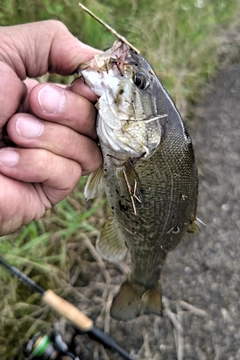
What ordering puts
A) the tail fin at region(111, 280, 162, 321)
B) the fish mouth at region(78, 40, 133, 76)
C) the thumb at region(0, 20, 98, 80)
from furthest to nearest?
the tail fin at region(111, 280, 162, 321)
the thumb at region(0, 20, 98, 80)
the fish mouth at region(78, 40, 133, 76)

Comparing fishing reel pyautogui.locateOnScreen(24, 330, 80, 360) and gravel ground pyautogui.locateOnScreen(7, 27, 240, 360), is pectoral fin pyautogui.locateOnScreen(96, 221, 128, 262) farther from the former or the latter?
gravel ground pyautogui.locateOnScreen(7, 27, 240, 360)

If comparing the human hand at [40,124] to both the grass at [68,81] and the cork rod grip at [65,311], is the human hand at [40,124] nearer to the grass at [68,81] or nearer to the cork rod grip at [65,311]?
the cork rod grip at [65,311]

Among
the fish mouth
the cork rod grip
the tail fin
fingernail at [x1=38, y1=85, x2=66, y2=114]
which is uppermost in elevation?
the fish mouth

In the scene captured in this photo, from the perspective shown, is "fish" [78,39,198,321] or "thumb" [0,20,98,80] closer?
"fish" [78,39,198,321]

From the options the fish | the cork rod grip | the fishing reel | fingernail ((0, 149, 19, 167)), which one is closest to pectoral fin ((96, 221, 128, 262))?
the fish

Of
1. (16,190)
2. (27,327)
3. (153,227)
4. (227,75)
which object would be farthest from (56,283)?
(227,75)

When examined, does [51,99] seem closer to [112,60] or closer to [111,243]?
[112,60]

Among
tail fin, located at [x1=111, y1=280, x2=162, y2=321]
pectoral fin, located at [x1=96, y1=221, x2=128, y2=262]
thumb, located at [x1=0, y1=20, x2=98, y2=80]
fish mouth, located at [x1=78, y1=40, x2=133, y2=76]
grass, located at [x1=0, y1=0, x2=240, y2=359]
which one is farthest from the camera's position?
grass, located at [x1=0, y1=0, x2=240, y2=359]
